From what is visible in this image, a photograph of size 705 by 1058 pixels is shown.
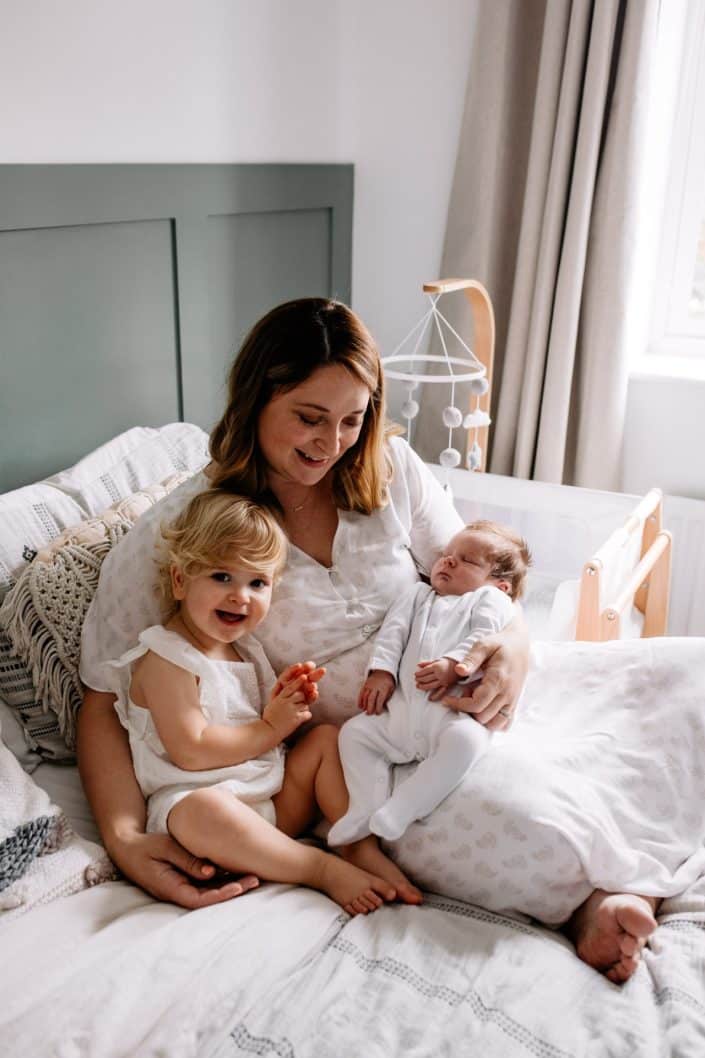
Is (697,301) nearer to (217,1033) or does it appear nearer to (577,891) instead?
(577,891)

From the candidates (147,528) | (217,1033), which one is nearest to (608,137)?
(147,528)

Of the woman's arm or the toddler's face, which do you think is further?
the toddler's face

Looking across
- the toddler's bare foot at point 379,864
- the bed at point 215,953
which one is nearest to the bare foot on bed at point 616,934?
the bed at point 215,953

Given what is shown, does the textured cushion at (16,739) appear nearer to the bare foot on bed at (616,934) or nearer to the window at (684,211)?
the bare foot on bed at (616,934)

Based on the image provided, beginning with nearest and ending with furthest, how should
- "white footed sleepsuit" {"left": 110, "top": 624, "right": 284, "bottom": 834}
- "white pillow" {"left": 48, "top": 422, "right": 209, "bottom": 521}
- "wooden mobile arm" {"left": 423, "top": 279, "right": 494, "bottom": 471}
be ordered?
1. "white footed sleepsuit" {"left": 110, "top": 624, "right": 284, "bottom": 834}
2. "white pillow" {"left": 48, "top": 422, "right": 209, "bottom": 521}
3. "wooden mobile arm" {"left": 423, "top": 279, "right": 494, "bottom": 471}

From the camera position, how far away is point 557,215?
248 centimetres

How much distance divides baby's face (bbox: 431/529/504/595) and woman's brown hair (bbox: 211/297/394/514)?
21cm

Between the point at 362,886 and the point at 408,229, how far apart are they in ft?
6.71

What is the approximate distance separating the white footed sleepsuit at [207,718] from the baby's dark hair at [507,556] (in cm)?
46

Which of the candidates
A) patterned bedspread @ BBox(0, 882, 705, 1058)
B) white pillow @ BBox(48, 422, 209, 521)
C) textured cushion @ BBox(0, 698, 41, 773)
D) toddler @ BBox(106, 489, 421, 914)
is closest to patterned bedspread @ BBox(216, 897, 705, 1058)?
patterned bedspread @ BBox(0, 882, 705, 1058)

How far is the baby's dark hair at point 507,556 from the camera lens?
1.66m

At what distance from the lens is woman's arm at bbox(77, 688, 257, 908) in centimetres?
127

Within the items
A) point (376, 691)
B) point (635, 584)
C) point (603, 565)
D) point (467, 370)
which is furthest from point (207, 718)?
point (467, 370)

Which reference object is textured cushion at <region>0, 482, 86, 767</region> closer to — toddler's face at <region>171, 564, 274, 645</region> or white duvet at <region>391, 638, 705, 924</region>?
toddler's face at <region>171, 564, 274, 645</region>
